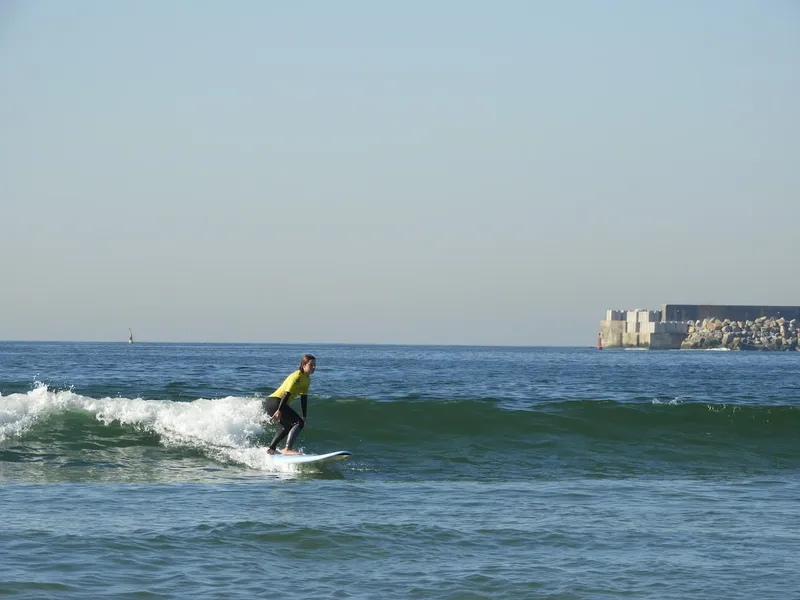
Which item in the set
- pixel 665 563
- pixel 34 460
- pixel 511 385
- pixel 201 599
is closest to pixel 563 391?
pixel 511 385

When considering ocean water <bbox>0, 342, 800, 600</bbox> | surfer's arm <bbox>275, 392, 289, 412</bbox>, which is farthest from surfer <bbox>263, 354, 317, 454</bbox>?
ocean water <bbox>0, 342, 800, 600</bbox>

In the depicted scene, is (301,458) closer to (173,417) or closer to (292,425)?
(292,425)

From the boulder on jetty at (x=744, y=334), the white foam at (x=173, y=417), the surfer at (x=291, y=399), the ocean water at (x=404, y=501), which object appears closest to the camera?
the ocean water at (x=404, y=501)

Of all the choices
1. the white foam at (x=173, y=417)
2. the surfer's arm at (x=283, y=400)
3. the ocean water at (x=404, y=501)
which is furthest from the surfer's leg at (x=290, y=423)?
the white foam at (x=173, y=417)

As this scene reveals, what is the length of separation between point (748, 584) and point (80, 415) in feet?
54.4

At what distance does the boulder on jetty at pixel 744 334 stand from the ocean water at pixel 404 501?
132 meters

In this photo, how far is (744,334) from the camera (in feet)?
504

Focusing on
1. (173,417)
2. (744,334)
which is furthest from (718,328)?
(173,417)

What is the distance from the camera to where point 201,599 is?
26.5 ft

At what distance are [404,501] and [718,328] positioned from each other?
149758mm

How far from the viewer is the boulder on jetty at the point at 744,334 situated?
495 feet

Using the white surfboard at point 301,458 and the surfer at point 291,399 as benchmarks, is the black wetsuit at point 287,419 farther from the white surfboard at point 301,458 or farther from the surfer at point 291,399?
the white surfboard at point 301,458

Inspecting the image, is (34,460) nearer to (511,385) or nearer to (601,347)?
(511,385)

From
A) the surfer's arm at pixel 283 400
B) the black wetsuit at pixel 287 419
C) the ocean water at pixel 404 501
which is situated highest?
the surfer's arm at pixel 283 400
